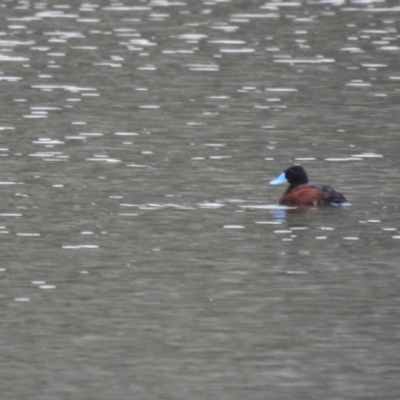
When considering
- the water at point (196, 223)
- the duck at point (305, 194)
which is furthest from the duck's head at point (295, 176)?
the water at point (196, 223)

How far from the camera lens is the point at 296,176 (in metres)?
17.0

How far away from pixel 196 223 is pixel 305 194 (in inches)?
58.3

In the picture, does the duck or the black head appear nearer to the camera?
the duck

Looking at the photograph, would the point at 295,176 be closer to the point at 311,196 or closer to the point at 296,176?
the point at 296,176

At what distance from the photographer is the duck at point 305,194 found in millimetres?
16516

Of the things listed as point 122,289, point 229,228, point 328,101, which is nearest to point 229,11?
point 328,101

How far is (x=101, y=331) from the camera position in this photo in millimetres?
11727

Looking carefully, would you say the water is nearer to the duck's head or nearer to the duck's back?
the duck's back

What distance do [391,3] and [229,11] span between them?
4.67m

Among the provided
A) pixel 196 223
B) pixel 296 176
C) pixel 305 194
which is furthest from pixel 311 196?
pixel 196 223

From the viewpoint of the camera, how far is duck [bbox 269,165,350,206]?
16.5 metres

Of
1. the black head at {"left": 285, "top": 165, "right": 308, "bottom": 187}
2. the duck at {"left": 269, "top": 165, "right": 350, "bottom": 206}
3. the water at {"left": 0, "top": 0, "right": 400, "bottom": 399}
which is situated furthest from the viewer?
the black head at {"left": 285, "top": 165, "right": 308, "bottom": 187}

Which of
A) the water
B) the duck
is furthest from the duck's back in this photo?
the water

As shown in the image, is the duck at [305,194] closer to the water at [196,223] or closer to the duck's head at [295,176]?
the duck's head at [295,176]
